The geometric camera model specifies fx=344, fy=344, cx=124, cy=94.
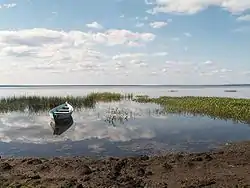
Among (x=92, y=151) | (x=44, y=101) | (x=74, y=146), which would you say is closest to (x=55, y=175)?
(x=92, y=151)

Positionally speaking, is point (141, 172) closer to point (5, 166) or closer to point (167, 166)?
point (167, 166)

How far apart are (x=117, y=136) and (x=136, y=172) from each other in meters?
9.66

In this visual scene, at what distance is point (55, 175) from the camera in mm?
11789

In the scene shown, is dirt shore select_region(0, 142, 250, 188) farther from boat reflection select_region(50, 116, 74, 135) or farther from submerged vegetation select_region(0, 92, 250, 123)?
submerged vegetation select_region(0, 92, 250, 123)

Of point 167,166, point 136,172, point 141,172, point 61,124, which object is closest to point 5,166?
point 136,172

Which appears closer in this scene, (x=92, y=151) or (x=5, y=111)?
(x=92, y=151)

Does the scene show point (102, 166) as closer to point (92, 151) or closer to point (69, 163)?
point (69, 163)

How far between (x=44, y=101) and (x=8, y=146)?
26.5 metres

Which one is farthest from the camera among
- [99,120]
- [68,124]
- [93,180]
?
[99,120]

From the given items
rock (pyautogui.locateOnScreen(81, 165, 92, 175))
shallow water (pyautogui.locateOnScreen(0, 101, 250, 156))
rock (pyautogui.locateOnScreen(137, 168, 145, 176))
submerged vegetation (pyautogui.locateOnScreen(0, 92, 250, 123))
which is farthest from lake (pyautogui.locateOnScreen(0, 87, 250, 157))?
rock (pyautogui.locateOnScreen(137, 168, 145, 176))

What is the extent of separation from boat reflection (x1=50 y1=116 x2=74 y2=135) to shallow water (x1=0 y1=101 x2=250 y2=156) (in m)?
0.41

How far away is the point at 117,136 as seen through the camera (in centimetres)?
2142

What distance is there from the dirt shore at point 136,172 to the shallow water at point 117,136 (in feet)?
10.4

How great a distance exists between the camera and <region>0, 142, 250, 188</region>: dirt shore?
10.5 metres
